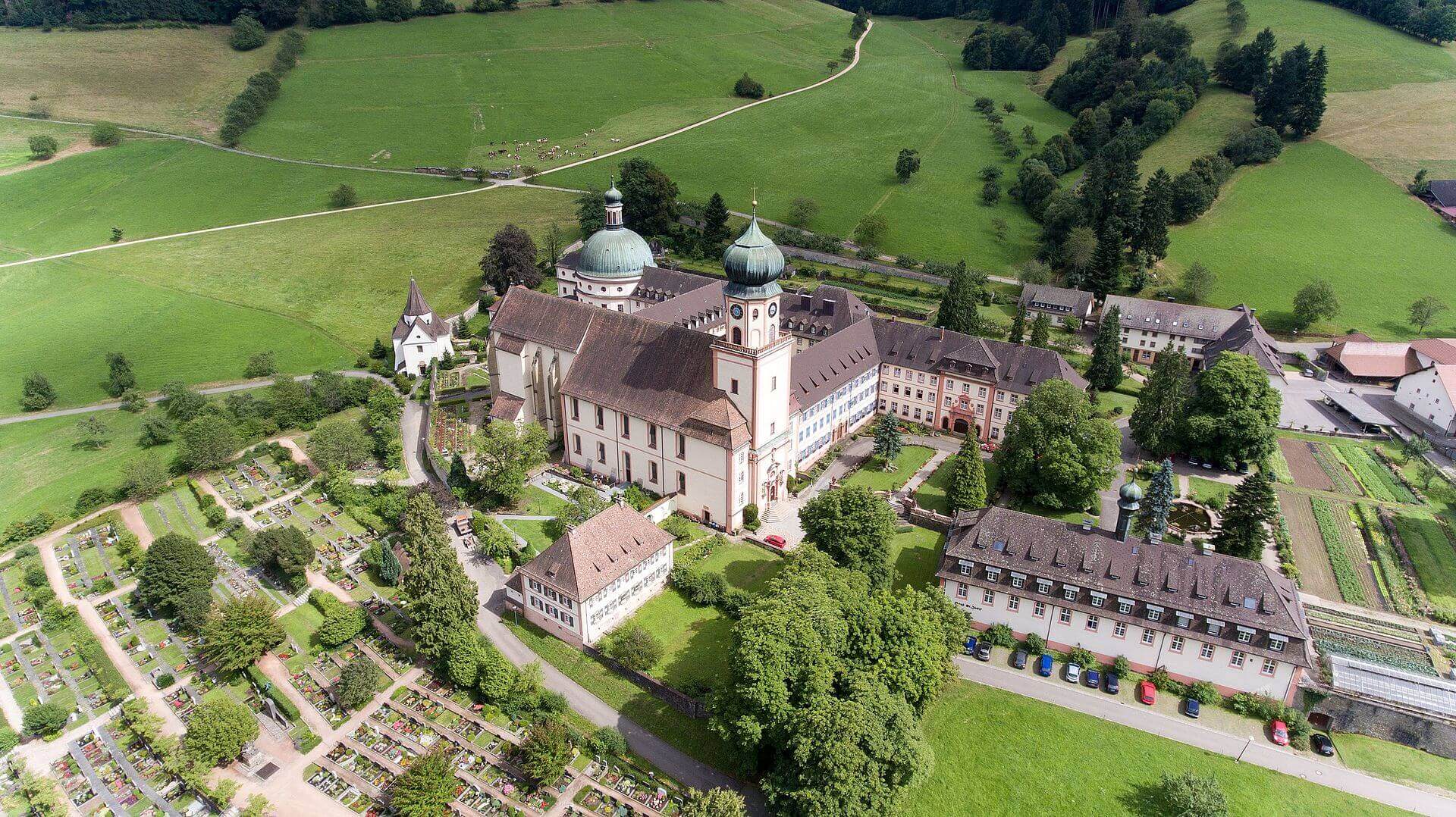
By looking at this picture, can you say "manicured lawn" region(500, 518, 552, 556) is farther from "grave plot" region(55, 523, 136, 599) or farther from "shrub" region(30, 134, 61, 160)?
"shrub" region(30, 134, 61, 160)

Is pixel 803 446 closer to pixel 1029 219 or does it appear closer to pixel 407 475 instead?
pixel 407 475

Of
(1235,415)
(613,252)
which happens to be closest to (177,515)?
(613,252)

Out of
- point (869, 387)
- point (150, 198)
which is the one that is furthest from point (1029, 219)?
point (150, 198)

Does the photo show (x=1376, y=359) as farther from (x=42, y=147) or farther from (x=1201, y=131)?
(x=42, y=147)

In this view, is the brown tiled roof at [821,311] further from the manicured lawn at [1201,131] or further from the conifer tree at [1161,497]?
the manicured lawn at [1201,131]

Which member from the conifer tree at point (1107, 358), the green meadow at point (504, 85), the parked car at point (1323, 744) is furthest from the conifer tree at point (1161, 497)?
the green meadow at point (504, 85)

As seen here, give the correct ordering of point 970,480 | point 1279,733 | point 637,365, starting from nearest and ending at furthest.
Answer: point 1279,733 → point 970,480 → point 637,365
